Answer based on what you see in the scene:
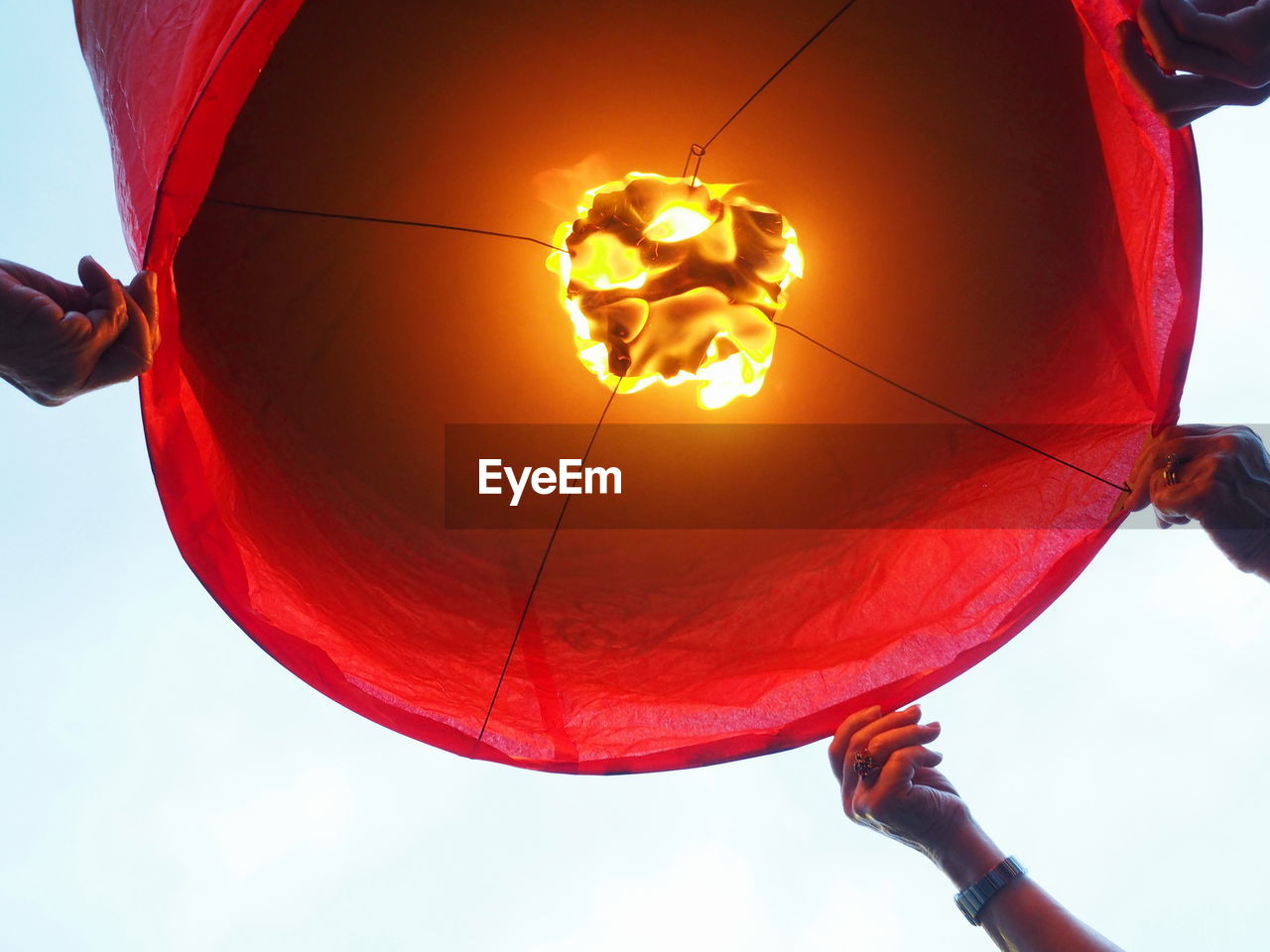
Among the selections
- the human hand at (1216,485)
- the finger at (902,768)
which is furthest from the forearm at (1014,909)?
the human hand at (1216,485)

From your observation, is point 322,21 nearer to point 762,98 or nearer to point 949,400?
point 762,98

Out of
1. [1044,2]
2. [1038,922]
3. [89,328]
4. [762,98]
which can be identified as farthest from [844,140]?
[1038,922]

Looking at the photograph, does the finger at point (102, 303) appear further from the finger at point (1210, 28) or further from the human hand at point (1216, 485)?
the human hand at point (1216, 485)

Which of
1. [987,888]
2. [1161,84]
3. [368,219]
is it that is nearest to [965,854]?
[987,888]

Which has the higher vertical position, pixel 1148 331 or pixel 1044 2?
pixel 1044 2

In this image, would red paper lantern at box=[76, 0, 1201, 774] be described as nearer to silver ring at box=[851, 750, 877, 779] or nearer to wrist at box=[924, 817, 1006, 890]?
silver ring at box=[851, 750, 877, 779]

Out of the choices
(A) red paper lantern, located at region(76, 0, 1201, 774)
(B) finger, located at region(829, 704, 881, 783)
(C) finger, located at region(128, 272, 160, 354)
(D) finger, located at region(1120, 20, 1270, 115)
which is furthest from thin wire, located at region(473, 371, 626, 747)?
(D) finger, located at region(1120, 20, 1270, 115)
